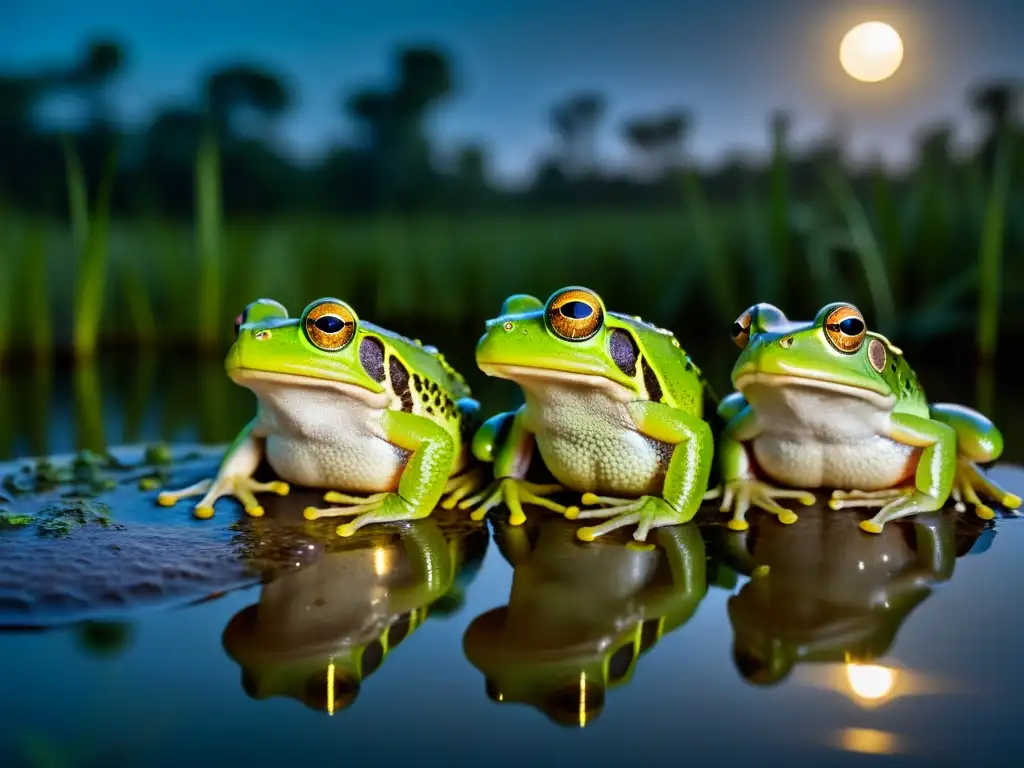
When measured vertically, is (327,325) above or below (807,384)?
above

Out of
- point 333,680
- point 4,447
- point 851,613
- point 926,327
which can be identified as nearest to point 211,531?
point 333,680

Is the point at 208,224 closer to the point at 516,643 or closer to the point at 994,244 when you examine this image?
the point at 994,244

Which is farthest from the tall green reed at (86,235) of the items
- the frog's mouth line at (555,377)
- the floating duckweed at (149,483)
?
the frog's mouth line at (555,377)

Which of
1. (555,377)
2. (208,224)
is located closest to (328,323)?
(555,377)

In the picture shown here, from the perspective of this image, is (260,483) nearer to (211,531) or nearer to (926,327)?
(211,531)

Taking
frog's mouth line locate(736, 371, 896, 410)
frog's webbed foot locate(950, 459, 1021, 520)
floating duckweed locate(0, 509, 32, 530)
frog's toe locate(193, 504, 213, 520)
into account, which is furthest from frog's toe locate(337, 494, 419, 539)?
frog's webbed foot locate(950, 459, 1021, 520)

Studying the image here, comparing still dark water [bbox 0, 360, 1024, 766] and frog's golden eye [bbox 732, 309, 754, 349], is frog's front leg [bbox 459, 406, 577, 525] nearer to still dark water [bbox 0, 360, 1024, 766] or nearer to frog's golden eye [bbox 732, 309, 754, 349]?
still dark water [bbox 0, 360, 1024, 766]

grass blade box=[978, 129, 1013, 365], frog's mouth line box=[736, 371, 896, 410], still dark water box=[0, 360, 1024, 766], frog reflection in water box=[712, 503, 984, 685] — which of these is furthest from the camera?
grass blade box=[978, 129, 1013, 365]
